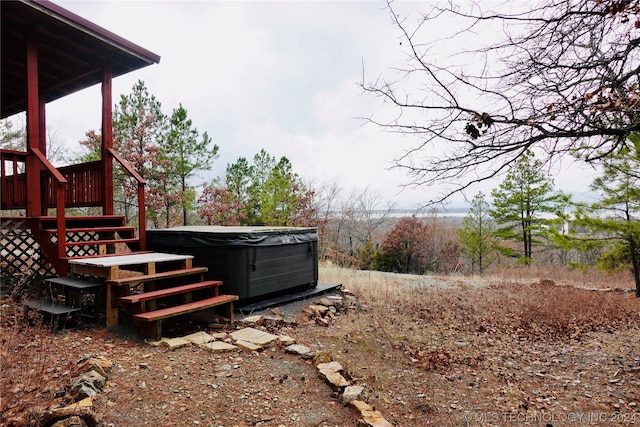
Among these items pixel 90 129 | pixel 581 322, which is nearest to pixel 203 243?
pixel 581 322

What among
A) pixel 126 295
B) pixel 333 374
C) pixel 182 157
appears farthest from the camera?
pixel 182 157

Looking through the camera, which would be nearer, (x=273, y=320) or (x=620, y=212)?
(x=273, y=320)

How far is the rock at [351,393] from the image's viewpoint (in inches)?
99.3

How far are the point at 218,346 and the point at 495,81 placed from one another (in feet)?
10.6

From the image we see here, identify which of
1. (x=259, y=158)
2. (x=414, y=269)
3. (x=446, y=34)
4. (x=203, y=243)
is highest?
(x=259, y=158)

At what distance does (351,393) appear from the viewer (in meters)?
2.57

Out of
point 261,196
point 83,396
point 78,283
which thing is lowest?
point 83,396

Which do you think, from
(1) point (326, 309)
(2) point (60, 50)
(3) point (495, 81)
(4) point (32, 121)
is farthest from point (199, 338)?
(2) point (60, 50)

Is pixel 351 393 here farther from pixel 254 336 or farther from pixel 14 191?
pixel 14 191

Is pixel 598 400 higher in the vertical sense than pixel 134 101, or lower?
lower

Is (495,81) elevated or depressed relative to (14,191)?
elevated

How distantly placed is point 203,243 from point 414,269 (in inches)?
525

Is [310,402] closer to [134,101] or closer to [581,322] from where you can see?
[581,322]

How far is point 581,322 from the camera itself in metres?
5.11
